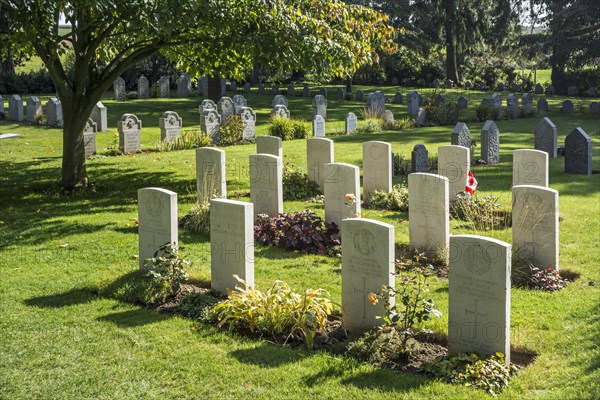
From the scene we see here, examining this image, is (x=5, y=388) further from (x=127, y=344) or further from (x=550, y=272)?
(x=550, y=272)

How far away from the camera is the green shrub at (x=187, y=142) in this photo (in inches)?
918

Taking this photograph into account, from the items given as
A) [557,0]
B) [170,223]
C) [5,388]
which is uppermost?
[557,0]

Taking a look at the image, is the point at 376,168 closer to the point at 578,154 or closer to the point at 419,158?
the point at 419,158

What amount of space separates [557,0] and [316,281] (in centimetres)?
3558

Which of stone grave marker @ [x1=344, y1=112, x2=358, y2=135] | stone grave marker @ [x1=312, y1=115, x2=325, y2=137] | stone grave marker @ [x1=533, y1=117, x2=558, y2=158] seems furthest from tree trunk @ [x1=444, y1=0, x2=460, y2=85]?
stone grave marker @ [x1=533, y1=117, x2=558, y2=158]

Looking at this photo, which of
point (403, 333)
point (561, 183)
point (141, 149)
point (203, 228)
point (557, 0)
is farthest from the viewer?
point (557, 0)

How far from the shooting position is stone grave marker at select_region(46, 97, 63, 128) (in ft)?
88.3

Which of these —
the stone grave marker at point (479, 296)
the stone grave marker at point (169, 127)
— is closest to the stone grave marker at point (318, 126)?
the stone grave marker at point (169, 127)

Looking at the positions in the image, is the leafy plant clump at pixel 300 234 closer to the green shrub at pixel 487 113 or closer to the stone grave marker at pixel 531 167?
the stone grave marker at pixel 531 167

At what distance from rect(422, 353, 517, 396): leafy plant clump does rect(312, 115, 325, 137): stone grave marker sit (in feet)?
61.1

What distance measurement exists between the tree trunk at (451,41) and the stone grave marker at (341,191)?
35.4 m

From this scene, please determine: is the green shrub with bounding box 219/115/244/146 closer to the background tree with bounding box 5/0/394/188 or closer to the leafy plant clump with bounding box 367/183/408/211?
the background tree with bounding box 5/0/394/188

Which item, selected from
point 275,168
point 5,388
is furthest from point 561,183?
point 5,388

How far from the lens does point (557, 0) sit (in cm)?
4178
